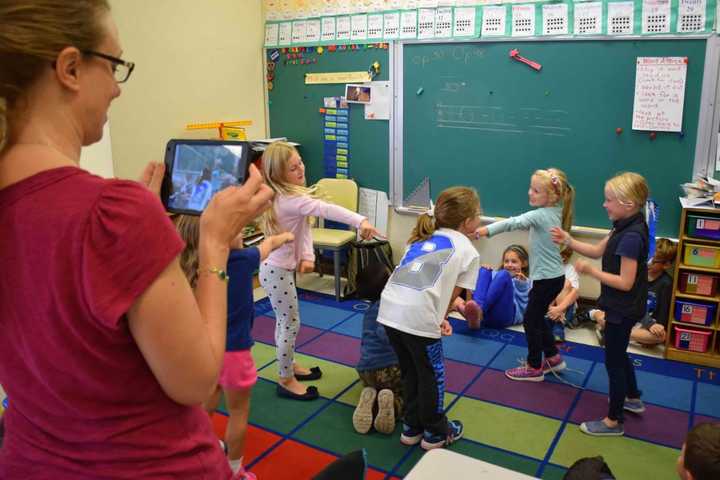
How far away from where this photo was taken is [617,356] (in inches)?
110

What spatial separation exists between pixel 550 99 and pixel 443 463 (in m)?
3.43

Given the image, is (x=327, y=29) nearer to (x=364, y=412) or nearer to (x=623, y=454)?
(x=364, y=412)

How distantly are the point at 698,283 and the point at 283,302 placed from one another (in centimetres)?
244

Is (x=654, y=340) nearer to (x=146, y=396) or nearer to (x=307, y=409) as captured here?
(x=307, y=409)

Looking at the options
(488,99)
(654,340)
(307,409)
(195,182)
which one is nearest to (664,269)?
(654,340)

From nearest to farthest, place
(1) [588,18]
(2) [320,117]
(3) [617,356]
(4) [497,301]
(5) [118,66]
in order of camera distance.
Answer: (5) [118,66]
(3) [617,356]
(1) [588,18]
(4) [497,301]
(2) [320,117]

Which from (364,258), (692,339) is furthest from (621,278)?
(364,258)

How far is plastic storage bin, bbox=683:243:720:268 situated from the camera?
3.50 meters

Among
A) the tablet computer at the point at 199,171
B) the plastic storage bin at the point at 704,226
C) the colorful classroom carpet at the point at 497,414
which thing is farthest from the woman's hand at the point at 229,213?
the plastic storage bin at the point at 704,226

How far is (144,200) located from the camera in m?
0.75

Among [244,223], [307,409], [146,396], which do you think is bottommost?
[307,409]

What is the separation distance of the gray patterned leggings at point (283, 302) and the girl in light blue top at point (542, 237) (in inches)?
40.9

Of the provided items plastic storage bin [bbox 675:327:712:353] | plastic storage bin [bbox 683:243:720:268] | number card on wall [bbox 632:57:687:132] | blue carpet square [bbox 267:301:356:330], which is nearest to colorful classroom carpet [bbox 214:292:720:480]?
plastic storage bin [bbox 675:327:712:353]

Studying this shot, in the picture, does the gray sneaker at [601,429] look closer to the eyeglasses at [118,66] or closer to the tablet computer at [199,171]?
the tablet computer at [199,171]
